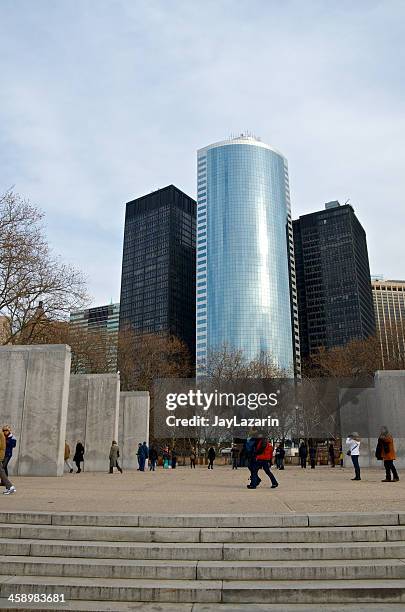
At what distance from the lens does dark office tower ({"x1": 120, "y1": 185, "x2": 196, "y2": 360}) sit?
146m

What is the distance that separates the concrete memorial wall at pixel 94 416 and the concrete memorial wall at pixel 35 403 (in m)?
6.90

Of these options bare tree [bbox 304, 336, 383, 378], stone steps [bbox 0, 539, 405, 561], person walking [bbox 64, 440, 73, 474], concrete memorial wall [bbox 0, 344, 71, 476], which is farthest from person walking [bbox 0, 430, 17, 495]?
bare tree [bbox 304, 336, 383, 378]

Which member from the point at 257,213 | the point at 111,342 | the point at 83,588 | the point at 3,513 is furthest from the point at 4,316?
the point at 257,213

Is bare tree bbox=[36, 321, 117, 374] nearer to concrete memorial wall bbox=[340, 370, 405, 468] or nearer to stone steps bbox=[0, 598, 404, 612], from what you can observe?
concrete memorial wall bbox=[340, 370, 405, 468]

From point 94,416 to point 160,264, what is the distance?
12800 centimetres

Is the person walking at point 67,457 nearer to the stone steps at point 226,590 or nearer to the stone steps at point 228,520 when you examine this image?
the stone steps at point 228,520

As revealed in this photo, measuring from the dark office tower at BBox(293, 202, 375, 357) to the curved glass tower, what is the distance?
21.4 feet

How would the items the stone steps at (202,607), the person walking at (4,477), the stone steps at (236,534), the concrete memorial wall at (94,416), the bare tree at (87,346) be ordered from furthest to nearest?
1. the bare tree at (87,346)
2. the concrete memorial wall at (94,416)
3. the person walking at (4,477)
4. the stone steps at (236,534)
5. the stone steps at (202,607)

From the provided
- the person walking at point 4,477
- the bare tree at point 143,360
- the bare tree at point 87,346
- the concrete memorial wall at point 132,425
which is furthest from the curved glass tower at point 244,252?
the person walking at point 4,477

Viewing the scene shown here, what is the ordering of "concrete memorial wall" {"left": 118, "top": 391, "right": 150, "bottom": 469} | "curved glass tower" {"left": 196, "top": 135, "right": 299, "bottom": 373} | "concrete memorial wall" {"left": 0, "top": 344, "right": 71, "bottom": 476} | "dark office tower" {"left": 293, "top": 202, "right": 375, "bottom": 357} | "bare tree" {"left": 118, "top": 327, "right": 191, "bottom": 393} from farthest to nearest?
"dark office tower" {"left": 293, "top": 202, "right": 375, "bottom": 357} → "curved glass tower" {"left": 196, "top": 135, "right": 299, "bottom": 373} → "bare tree" {"left": 118, "top": 327, "right": 191, "bottom": 393} → "concrete memorial wall" {"left": 118, "top": 391, "right": 150, "bottom": 469} → "concrete memorial wall" {"left": 0, "top": 344, "right": 71, "bottom": 476}

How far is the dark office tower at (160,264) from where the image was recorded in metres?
146

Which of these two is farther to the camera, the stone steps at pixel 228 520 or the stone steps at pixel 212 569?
the stone steps at pixel 228 520

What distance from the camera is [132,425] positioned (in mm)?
30672

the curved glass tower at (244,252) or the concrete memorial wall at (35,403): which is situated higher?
the curved glass tower at (244,252)
